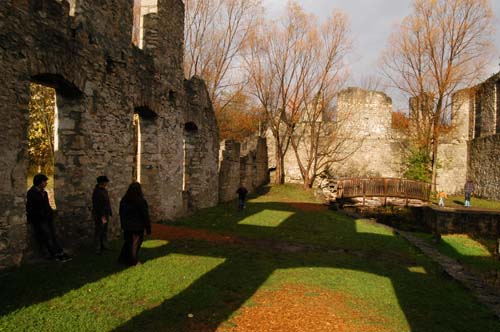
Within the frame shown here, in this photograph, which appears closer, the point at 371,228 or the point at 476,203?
the point at 371,228

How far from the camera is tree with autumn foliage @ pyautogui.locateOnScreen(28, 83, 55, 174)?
17641mm

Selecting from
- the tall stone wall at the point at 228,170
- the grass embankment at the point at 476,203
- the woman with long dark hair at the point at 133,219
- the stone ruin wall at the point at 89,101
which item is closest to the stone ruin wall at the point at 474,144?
the grass embankment at the point at 476,203

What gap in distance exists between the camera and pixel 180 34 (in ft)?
40.5

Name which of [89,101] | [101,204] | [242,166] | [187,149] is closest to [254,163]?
[242,166]

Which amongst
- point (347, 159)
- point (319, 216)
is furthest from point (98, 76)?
point (347, 159)

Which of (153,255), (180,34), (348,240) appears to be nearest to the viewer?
(153,255)

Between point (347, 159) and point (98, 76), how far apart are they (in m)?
20.8

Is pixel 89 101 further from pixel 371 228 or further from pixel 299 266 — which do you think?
pixel 371 228

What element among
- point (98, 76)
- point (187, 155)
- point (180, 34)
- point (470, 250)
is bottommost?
point (470, 250)

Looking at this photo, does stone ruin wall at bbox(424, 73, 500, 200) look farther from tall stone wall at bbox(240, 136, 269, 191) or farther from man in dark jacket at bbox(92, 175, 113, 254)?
man in dark jacket at bbox(92, 175, 113, 254)

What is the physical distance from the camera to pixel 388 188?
2098 cm

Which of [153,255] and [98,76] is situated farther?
[98,76]

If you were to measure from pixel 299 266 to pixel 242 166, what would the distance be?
1328 cm

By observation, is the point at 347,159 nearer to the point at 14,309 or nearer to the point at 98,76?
the point at 98,76
